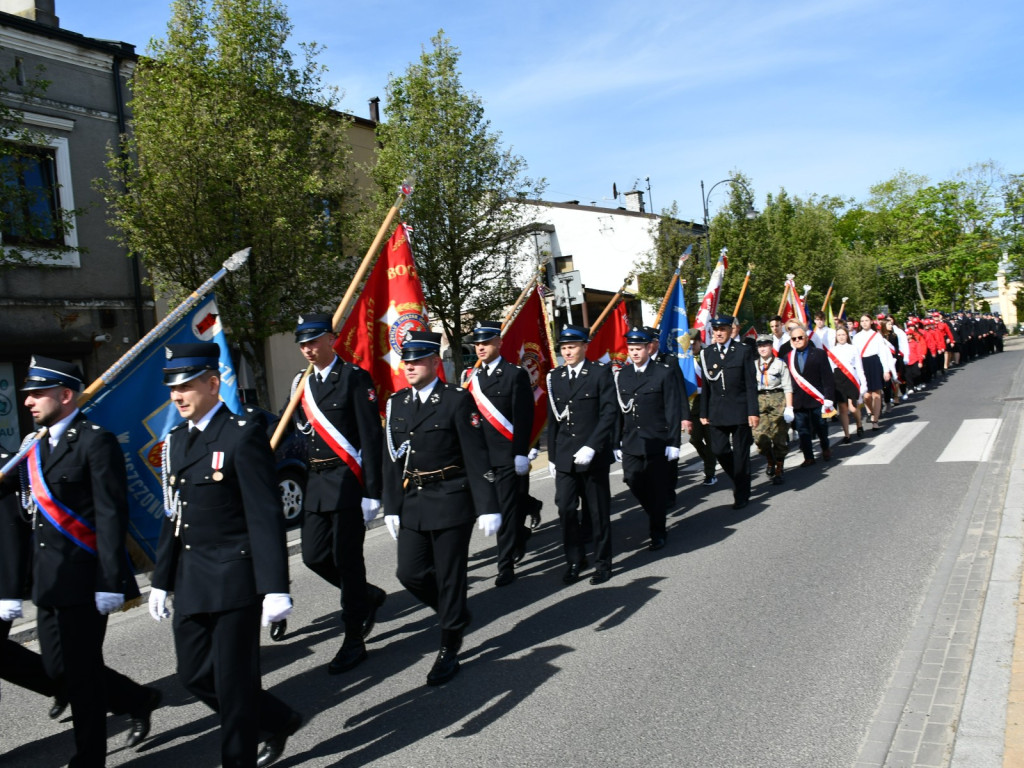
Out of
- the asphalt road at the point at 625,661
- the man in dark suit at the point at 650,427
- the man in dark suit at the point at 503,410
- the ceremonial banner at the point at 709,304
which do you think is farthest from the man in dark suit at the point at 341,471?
the ceremonial banner at the point at 709,304

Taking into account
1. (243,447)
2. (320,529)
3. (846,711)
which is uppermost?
(243,447)

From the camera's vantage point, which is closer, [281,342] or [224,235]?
[224,235]

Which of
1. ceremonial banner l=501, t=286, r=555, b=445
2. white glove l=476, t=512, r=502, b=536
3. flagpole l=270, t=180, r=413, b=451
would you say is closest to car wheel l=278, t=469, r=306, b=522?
ceremonial banner l=501, t=286, r=555, b=445

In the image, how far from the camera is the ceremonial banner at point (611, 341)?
480 inches

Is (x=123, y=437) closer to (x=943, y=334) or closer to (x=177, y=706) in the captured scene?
(x=177, y=706)

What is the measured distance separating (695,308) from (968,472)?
2050cm

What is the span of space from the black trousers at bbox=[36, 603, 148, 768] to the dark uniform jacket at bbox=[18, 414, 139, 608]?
92 mm

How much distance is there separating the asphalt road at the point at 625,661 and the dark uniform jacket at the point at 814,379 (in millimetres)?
3215

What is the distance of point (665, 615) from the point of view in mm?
5973

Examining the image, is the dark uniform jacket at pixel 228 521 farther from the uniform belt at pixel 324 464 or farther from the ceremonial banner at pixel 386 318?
the ceremonial banner at pixel 386 318

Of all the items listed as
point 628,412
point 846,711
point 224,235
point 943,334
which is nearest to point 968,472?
point 628,412

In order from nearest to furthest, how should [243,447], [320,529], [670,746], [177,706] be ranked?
[243,447] → [670,746] → [177,706] → [320,529]

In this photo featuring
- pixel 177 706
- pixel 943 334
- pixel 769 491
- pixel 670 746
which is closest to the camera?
pixel 670 746

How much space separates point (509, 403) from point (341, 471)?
7.48ft
